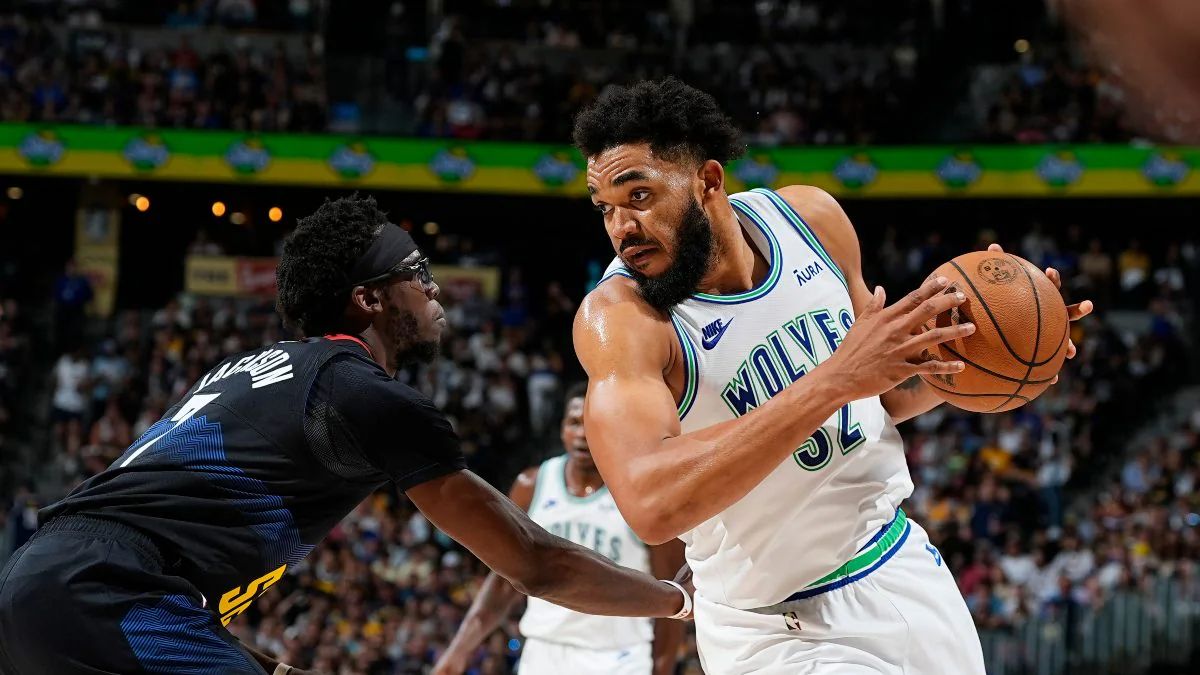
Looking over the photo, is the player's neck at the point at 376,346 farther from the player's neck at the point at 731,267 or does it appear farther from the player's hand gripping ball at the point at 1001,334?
the player's hand gripping ball at the point at 1001,334

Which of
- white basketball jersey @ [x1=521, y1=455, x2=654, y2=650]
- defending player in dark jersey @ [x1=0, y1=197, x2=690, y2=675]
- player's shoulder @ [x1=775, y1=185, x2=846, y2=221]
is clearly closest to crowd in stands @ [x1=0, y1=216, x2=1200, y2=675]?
white basketball jersey @ [x1=521, y1=455, x2=654, y2=650]

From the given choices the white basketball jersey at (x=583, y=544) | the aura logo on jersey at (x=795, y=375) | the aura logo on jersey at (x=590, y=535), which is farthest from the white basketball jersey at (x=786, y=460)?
the aura logo on jersey at (x=590, y=535)

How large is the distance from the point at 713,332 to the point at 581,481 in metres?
3.61

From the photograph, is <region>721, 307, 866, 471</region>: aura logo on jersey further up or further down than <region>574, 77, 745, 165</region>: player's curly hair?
further down

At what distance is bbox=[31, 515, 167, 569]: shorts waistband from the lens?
3.07m

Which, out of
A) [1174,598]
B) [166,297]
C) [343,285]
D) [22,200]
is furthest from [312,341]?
[22,200]

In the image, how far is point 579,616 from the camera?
682 centimetres

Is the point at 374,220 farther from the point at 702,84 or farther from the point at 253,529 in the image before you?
the point at 702,84

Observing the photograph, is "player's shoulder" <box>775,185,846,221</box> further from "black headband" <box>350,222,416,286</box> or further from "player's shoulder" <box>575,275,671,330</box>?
"black headband" <box>350,222,416,286</box>

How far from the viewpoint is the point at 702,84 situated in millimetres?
20828


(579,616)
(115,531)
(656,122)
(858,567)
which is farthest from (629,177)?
(579,616)

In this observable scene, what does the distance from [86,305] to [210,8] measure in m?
5.77

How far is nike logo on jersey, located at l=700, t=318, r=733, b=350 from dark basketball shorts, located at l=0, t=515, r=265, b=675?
1.54 metres

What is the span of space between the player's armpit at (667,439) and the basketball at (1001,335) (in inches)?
19.7
